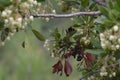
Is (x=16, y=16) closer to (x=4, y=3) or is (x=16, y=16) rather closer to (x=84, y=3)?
(x=4, y=3)

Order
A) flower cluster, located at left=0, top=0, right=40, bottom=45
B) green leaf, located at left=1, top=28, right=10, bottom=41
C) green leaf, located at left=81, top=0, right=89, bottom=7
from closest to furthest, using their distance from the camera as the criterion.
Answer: flower cluster, located at left=0, top=0, right=40, bottom=45 → green leaf, located at left=1, top=28, right=10, bottom=41 → green leaf, located at left=81, top=0, right=89, bottom=7

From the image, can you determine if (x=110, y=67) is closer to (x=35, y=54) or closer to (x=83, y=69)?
(x=83, y=69)

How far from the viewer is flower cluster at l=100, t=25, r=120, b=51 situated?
168cm

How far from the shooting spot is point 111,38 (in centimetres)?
168

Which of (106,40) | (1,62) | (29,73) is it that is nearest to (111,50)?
(106,40)

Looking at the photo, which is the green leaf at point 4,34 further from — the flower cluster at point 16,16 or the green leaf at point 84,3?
the green leaf at point 84,3

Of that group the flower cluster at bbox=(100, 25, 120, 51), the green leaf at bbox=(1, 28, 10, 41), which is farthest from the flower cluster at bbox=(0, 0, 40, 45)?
the flower cluster at bbox=(100, 25, 120, 51)

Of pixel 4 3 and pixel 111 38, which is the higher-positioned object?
pixel 4 3

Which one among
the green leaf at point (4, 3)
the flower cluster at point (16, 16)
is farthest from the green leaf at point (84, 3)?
the green leaf at point (4, 3)

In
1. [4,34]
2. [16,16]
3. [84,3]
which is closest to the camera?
[16,16]

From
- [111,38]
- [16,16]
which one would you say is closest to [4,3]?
[16,16]

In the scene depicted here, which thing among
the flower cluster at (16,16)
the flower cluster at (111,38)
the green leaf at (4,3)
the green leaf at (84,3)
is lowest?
the flower cluster at (111,38)

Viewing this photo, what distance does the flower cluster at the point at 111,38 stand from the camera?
5.51 ft

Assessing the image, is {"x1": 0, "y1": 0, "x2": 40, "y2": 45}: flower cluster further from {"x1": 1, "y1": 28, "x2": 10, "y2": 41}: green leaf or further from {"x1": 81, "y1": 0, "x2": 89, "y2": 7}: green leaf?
{"x1": 81, "y1": 0, "x2": 89, "y2": 7}: green leaf
